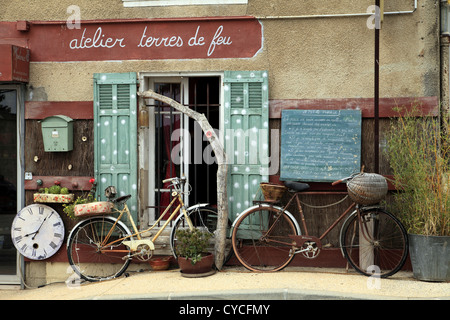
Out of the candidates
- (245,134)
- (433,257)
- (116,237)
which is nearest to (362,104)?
(245,134)

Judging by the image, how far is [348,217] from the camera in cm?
664

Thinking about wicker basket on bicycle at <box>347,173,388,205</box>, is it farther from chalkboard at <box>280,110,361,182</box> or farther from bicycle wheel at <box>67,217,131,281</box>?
bicycle wheel at <box>67,217,131,281</box>

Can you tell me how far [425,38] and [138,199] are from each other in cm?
450

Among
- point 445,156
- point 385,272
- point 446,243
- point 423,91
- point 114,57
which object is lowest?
point 385,272

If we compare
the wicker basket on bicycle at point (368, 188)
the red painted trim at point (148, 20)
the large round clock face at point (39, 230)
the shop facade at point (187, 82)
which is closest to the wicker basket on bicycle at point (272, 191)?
the shop facade at point (187, 82)

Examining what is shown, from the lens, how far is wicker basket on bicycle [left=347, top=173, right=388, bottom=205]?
6316 mm

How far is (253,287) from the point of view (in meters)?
6.03

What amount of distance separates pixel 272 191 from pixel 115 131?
7.93 feet

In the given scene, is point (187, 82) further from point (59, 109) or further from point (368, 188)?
point (368, 188)

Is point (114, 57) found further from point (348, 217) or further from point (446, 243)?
point (446, 243)

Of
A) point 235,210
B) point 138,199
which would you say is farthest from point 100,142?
point 235,210

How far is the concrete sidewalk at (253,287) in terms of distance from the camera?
18.9 ft

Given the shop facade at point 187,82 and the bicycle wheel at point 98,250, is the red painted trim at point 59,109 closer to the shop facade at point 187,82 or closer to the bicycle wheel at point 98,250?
the shop facade at point 187,82

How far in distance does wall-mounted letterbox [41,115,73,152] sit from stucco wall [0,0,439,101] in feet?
3.16
